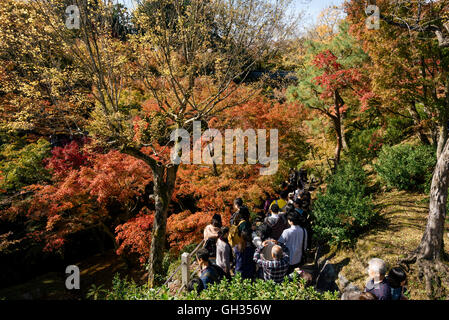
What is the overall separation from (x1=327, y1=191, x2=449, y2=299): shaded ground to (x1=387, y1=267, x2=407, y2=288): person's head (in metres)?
2.03

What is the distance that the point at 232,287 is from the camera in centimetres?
284

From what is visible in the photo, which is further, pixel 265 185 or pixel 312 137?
pixel 312 137

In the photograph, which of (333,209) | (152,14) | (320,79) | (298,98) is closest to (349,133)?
(298,98)

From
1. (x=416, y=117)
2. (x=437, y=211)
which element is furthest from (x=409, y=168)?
(x=437, y=211)

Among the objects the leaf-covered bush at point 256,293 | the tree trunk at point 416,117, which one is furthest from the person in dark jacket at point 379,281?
the tree trunk at point 416,117

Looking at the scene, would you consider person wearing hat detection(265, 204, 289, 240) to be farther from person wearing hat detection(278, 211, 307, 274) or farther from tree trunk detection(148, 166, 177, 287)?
tree trunk detection(148, 166, 177, 287)

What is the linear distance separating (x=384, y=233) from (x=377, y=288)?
3.60 meters

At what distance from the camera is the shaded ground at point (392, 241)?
4.86 m

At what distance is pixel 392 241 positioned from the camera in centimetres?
538

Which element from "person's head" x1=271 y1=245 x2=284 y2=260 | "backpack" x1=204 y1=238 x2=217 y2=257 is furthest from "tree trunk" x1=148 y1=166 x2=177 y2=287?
"person's head" x1=271 y1=245 x2=284 y2=260

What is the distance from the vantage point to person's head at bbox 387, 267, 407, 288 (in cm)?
276

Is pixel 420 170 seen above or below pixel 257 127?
below

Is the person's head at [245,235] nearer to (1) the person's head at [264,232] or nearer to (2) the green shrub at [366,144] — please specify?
Answer: (1) the person's head at [264,232]
